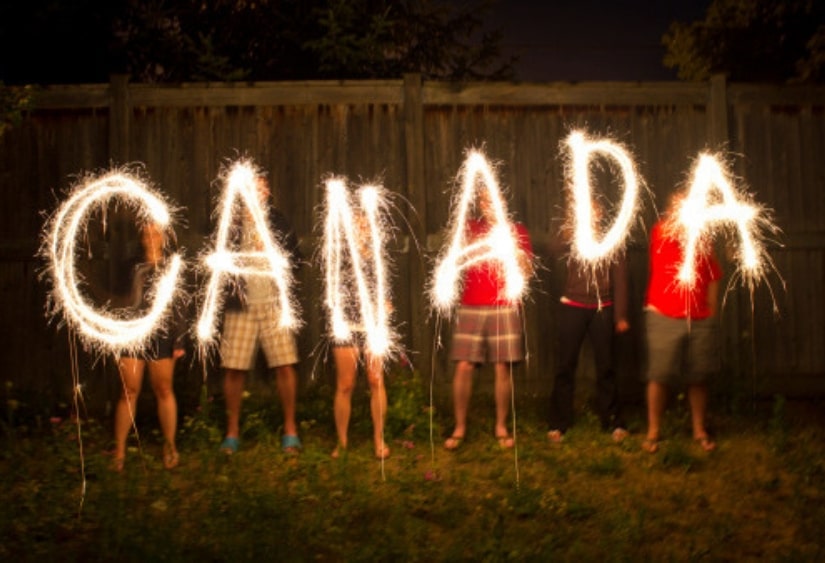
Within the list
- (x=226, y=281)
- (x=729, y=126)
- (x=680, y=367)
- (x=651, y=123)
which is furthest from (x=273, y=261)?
(x=729, y=126)

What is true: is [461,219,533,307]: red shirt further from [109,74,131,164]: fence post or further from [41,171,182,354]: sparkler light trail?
[109,74,131,164]: fence post

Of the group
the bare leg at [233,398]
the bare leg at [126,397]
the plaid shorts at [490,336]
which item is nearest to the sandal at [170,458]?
the bare leg at [126,397]

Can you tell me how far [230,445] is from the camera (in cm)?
650

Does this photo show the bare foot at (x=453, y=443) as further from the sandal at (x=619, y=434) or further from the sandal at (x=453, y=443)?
the sandal at (x=619, y=434)

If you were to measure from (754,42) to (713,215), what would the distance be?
9.62m

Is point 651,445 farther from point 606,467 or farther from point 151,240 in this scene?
point 151,240

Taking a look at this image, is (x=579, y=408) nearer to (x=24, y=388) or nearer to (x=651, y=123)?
(x=651, y=123)

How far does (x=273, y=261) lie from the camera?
660 cm

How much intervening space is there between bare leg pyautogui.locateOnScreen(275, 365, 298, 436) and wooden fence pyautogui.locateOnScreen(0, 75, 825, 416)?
989mm

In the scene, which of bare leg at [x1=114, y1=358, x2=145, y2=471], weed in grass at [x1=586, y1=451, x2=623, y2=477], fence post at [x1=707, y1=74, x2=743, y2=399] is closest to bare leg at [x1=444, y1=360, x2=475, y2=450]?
weed in grass at [x1=586, y1=451, x2=623, y2=477]

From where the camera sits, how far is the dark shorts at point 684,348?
659 centimetres

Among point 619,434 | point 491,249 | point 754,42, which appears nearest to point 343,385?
point 491,249

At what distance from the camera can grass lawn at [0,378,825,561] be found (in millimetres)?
4766

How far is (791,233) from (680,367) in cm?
208
